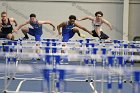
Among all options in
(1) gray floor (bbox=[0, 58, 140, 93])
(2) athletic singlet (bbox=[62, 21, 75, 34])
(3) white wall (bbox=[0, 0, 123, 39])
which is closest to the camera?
(1) gray floor (bbox=[0, 58, 140, 93])

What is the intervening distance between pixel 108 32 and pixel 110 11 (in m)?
0.90

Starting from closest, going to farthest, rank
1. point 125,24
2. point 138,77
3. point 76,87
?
point 138,77 < point 76,87 < point 125,24

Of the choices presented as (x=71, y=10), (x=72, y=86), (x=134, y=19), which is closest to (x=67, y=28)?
(x=72, y=86)

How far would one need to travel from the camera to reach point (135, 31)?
15648 millimetres

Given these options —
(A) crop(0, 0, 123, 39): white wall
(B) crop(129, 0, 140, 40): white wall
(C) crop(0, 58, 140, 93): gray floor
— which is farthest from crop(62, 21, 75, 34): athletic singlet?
(B) crop(129, 0, 140, 40): white wall

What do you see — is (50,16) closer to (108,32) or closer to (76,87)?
(108,32)

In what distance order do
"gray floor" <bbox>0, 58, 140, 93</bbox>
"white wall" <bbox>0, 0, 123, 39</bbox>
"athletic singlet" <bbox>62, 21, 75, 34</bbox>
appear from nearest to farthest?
"gray floor" <bbox>0, 58, 140, 93</bbox> → "athletic singlet" <bbox>62, 21, 75, 34</bbox> → "white wall" <bbox>0, 0, 123, 39</bbox>

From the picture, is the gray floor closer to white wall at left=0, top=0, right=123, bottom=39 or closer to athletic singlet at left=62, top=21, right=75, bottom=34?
athletic singlet at left=62, top=21, right=75, bottom=34

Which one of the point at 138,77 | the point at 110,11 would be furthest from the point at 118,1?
the point at 138,77

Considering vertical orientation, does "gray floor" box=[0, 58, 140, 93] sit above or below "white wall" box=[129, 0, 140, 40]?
below

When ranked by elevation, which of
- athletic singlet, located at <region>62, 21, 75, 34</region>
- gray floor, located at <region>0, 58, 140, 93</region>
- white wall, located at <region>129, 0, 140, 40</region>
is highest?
white wall, located at <region>129, 0, 140, 40</region>

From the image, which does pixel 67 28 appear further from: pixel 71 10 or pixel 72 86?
pixel 71 10

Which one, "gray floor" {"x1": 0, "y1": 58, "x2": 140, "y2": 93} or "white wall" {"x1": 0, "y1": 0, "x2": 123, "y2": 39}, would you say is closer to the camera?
"gray floor" {"x1": 0, "y1": 58, "x2": 140, "y2": 93}

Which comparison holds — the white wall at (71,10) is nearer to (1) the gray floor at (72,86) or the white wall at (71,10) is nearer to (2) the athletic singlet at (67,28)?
(2) the athletic singlet at (67,28)
